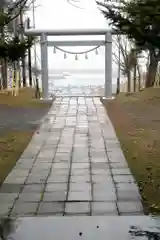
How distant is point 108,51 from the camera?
1692 cm

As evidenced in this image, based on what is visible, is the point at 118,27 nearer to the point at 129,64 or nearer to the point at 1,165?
the point at 1,165

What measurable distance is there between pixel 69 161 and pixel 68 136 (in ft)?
7.77

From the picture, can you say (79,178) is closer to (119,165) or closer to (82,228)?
(119,165)

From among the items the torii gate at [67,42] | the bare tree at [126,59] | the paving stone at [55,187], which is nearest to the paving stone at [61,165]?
the paving stone at [55,187]

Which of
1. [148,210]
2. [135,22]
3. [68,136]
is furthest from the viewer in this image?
[68,136]

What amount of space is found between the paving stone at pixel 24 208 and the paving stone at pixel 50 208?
76 millimetres

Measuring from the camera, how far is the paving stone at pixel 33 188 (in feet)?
17.6

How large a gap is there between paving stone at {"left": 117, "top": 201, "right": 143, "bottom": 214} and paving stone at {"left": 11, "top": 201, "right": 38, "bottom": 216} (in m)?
0.98

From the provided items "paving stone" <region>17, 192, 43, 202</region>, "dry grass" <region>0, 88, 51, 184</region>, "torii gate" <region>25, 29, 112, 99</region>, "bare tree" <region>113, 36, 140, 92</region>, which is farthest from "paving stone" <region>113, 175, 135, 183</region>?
"bare tree" <region>113, 36, 140, 92</region>

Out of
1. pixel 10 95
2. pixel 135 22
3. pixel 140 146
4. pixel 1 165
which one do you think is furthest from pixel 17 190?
pixel 10 95

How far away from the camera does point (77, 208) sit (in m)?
4.74

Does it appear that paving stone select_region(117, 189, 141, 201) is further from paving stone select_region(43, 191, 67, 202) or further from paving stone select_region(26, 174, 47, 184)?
paving stone select_region(26, 174, 47, 184)

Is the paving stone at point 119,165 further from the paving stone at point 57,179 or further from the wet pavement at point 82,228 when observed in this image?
the wet pavement at point 82,228

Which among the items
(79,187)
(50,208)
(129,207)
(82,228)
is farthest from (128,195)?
(82,228)
